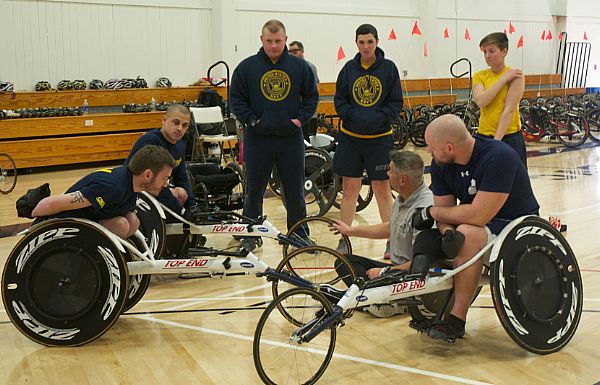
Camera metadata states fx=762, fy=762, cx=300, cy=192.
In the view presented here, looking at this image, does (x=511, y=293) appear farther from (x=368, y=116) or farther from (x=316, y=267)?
(x=368, y=116)

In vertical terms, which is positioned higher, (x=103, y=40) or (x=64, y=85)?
(x=103, y=40)

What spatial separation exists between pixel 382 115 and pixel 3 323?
2.93 metres

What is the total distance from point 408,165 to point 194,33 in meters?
10.4

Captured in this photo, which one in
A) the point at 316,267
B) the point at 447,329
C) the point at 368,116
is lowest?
the point at 447,329

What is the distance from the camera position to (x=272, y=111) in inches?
222

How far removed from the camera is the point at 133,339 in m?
3.97

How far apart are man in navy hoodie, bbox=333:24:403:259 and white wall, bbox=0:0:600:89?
25.6 ft

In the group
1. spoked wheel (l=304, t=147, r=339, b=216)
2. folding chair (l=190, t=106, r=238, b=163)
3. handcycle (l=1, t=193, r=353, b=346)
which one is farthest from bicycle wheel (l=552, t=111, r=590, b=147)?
handcycle (l=1, t=193, r=353, b=346)

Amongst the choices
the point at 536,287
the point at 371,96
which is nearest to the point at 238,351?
the point at 536,287

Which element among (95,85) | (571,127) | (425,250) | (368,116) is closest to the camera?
(425,250)

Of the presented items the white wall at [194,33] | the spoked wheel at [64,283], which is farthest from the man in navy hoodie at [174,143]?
the white wall at [194,33]

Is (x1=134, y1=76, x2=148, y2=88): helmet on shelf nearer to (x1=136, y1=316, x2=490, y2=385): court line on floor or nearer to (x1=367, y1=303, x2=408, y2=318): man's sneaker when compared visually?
(x1=136, y1=316, x2=490, y2=385): court line on floor

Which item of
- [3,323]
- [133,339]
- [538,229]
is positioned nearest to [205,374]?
[133,339]

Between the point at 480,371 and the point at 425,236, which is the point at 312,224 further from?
the point at 480,371
